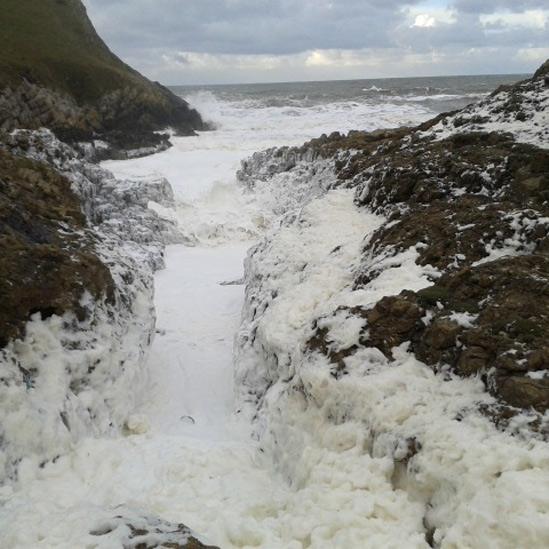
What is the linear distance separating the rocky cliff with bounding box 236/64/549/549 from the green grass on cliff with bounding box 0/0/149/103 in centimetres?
2585

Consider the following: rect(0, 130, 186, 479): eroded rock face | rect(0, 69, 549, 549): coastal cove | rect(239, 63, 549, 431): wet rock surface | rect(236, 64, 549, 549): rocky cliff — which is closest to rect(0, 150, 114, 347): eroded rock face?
rect(0, 130, 186, 479): eroded rock face

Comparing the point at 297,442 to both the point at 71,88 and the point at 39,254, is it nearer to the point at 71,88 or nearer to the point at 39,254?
the point at 39,254

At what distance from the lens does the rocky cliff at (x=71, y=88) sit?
28.4 metres

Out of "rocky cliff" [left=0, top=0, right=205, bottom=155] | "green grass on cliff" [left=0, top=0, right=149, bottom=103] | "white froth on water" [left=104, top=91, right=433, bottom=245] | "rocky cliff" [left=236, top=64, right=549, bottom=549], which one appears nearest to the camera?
"rocky cliff" [left=236, top=64, right=549, bottom=549]

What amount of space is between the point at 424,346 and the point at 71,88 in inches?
1272

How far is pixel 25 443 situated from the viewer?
474cm

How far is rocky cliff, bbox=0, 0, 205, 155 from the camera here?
93.1ft

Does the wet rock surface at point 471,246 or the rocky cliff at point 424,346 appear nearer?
the rocky cliff at point 424,346

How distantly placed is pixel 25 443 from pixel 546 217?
5917 mm

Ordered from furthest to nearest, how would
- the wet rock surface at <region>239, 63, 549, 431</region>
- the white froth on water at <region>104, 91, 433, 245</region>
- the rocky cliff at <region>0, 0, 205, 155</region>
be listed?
the rocky cliff at <region>0, 0, 205, 155</region> → the white froth on water at <region>104, 91, 433, 245</region> → the wet rock surface at <region>239, 63, 549, 431</region>

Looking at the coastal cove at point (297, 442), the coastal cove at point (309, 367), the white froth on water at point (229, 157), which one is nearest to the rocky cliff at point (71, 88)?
the white froth on water at point (229, 157)

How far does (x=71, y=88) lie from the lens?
31750mm

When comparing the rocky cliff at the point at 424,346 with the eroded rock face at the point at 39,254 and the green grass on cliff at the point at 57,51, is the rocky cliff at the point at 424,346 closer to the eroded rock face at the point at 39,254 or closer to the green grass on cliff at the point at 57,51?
the eroded rock face at the point at 39,254

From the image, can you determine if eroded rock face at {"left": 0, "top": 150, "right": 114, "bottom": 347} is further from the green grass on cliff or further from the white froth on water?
the green grass on cliff
